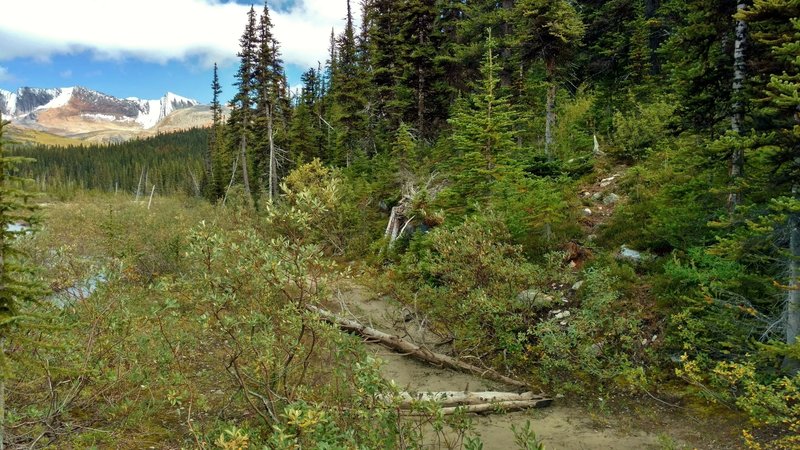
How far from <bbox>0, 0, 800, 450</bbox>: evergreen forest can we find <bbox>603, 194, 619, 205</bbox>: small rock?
75mm

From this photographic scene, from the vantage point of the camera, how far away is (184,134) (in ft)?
561

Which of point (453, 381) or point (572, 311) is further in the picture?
point (572, 311)

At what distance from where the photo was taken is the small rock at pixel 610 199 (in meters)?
14.3

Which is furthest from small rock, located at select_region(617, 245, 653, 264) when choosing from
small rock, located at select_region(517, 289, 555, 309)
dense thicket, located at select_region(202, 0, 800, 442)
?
small rock, located at select_region(517, 289, 555, 309)

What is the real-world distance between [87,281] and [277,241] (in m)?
4.51

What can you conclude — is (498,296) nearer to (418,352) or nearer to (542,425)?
(418,352)

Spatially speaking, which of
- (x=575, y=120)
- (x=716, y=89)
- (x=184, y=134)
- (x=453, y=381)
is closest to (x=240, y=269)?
(x=453, y=381)

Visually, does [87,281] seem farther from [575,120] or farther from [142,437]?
[575,120]

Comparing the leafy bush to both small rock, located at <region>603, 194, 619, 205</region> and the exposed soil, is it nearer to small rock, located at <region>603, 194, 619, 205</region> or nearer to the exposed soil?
the exposed soil

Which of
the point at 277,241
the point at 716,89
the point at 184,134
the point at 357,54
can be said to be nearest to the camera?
the point at 277,241

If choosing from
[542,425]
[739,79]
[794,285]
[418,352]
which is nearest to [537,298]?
[418,352]

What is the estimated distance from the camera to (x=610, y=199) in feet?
47.5

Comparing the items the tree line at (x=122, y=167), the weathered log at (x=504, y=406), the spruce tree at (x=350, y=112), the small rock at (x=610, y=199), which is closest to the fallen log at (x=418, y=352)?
the weathered log at (x=504, y=406)

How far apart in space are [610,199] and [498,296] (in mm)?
6706
